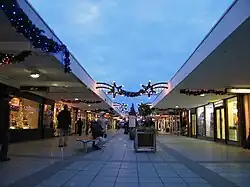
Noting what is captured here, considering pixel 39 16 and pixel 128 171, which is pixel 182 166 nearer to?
pixel 128 171

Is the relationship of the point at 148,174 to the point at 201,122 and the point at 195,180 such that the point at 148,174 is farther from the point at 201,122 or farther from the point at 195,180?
the point at 201,122

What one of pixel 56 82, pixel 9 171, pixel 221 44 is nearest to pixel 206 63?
pixel 221 44

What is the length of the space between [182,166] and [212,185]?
262 cm

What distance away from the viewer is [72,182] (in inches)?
235

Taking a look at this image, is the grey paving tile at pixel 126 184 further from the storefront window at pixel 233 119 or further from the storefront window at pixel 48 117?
the storefront window at pixel 48 117

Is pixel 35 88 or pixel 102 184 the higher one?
pixel 35 88

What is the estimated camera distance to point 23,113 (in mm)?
18453

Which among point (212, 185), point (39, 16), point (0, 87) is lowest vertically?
point (212, 185)

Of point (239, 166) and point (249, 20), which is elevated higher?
point (249, 20)

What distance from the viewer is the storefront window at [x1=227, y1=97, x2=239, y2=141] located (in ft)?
58.4

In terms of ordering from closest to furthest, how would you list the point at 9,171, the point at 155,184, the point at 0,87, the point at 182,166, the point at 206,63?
the point at 155,184 < the point at 9,171 < the point at 182,166 < the point at 206,63 < the point at 0,87

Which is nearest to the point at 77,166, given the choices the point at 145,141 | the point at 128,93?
the point at 145,141

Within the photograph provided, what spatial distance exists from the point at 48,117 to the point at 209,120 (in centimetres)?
1233

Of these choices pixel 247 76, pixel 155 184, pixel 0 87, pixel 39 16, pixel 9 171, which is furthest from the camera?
pixel 0 87
